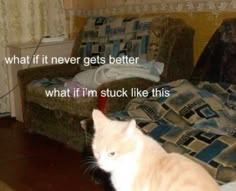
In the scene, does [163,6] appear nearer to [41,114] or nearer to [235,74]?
[235,74]

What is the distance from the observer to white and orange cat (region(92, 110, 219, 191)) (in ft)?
3.64

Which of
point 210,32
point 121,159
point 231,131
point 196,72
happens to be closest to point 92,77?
point 196,72

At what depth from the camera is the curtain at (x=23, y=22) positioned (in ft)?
12.3

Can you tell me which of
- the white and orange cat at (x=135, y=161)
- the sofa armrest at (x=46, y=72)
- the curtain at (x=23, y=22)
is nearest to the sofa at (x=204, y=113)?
the white and orange cat at (x=135, y=161)

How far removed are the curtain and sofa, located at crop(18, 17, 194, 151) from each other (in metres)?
0.63

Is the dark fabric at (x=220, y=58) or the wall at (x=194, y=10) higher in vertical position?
the wall at (x=194, y=10)

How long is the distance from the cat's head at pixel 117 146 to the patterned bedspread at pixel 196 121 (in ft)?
1.91

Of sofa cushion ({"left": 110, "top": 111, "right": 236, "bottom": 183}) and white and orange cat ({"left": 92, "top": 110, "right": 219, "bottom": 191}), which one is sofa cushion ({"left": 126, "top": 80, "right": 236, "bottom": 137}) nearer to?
sofa cushion ({"left": 110, "top": 111, "right": 236, "bottom": 183})

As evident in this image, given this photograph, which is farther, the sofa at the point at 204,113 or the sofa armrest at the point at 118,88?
the sofa armrest at the point at 118,88

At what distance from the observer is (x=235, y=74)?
2.44 metres

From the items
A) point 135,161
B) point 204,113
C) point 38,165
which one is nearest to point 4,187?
point 38,165

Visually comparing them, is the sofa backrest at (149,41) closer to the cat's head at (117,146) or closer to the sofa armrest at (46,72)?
the sofa armrest at (46,72)

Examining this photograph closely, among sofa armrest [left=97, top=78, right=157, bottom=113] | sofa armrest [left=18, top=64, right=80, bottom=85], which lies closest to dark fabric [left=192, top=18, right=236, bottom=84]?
sofa armrest [left=97, top=78, right=157, bottom=113]

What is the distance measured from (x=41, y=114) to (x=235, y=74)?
65.4 inches
